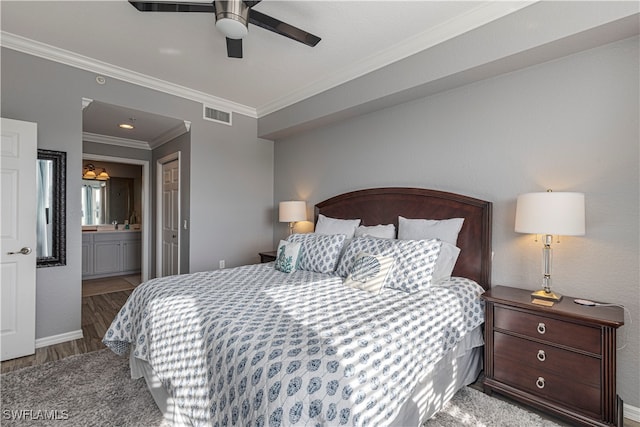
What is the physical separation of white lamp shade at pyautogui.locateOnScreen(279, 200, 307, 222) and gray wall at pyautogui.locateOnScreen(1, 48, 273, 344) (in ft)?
2.67

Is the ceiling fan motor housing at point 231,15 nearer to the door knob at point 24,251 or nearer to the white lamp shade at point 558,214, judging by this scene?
the white lamp shade at point 558,214

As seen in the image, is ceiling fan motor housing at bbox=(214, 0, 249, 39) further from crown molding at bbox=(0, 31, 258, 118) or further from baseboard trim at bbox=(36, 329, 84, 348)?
baseboard trim at bbox=(36, 329, 84, 348)

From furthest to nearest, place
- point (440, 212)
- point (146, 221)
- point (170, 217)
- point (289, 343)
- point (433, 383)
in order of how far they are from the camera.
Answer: point (146, 221) → point (170, 217) → point (440, 212) → point (433, 383) → point (289, 343)

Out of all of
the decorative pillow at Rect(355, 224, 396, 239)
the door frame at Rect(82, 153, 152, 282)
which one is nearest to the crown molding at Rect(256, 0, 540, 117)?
the decorative pillow at Rect(355, 224, 396, 239)

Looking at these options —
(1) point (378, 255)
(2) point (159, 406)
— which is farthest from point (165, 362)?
(1) point (378, 255)

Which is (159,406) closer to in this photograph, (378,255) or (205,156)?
(378,255)

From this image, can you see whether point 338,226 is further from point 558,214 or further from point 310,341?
point 310,341

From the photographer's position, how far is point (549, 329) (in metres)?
1.87

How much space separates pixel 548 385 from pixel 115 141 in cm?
605


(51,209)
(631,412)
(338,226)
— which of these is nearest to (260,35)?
(338,226)

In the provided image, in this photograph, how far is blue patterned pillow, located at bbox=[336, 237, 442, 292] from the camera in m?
2.18

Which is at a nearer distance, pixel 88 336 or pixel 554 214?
pixel 554 214

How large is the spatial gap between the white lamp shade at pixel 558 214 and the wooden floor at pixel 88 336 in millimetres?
3687

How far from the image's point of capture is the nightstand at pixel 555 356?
1.69 meters
